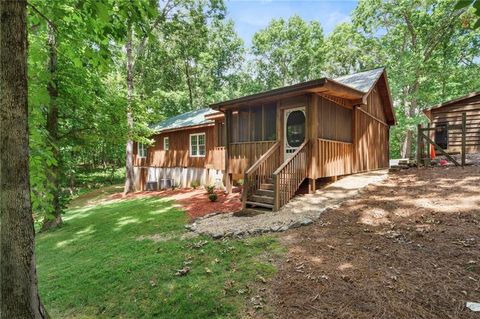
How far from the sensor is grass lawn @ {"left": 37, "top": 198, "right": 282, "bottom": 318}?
3.71 metres

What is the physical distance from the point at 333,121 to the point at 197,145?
10.1 meters

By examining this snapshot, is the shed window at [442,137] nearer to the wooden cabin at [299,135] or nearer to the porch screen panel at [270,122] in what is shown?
the wooden cabin at [299,135]

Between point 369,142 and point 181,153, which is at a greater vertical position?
point 369,142

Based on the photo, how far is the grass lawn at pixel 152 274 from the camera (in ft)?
12.2

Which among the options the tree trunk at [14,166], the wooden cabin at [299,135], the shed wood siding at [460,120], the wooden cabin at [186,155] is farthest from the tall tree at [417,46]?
the tree trunk at [14,166]

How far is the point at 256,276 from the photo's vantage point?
399 cm

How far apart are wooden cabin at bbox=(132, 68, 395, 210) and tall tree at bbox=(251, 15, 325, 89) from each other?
69.1 feet

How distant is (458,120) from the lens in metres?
15.0

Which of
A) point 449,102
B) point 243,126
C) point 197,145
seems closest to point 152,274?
point 243,126

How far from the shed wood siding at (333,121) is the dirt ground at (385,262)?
10.4 feet

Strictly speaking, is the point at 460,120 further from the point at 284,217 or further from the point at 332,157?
the point at 284,217

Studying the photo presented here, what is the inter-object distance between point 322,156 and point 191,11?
15.7m

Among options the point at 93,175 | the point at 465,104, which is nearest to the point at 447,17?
the point at 465,104

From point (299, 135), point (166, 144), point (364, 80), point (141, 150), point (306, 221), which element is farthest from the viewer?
point (141, 150)
